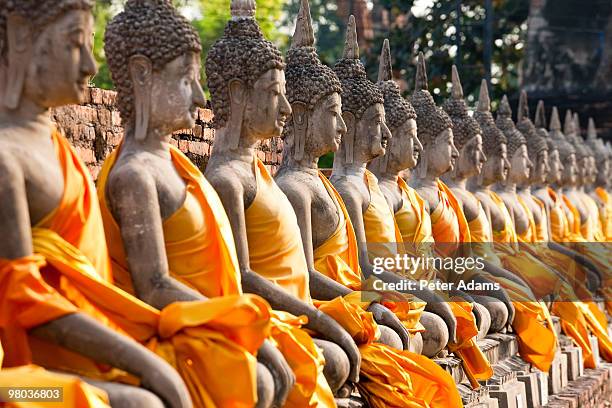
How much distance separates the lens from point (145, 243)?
5246mm

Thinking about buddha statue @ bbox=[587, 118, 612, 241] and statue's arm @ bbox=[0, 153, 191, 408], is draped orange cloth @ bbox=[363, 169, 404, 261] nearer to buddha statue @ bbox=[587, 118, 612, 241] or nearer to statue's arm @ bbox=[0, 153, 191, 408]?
statue's arm @ bbox=[0, 153, 191, 408]

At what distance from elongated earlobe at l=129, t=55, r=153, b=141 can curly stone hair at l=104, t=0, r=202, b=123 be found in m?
0.02

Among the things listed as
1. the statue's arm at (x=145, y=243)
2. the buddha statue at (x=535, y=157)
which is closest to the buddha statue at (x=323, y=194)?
the statue's arm at (x=145, y=243)

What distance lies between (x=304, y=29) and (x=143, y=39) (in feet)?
6.73

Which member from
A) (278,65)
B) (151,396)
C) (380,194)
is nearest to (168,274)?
(151,396)

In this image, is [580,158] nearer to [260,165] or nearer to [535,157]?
[535,157]

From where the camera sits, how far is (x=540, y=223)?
502 inches

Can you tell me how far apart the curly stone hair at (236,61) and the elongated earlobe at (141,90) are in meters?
0.82

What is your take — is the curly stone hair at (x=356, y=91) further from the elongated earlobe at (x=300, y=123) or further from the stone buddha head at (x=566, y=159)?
the stone buddha head at (x=566, y=159)

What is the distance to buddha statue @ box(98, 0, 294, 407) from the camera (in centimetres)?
527

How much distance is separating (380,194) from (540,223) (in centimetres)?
461

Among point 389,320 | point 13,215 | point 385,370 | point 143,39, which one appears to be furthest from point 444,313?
point 13,215

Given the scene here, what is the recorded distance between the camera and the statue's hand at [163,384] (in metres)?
4.63

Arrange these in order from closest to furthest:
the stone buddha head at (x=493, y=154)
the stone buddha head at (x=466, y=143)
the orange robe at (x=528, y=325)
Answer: the orange robe at (x=528, y=325)
the stone buddha head at (x=466, y=143)
the stone buddha head at (x=493, y=154)
